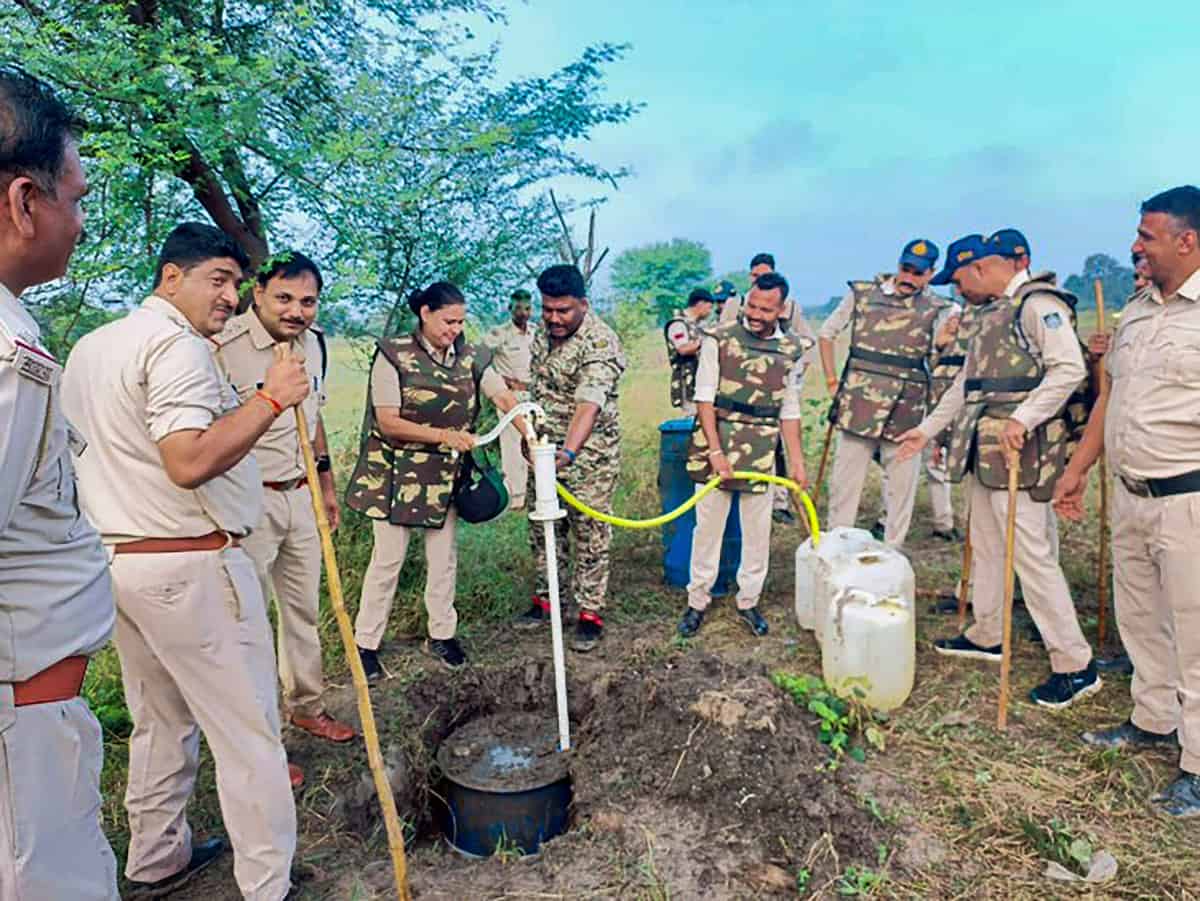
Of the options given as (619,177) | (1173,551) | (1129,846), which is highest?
(619,177)

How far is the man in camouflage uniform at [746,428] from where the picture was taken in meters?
4.71

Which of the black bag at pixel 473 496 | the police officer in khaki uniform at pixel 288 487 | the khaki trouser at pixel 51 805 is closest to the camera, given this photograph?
the khaki trouser at pixel 51 805

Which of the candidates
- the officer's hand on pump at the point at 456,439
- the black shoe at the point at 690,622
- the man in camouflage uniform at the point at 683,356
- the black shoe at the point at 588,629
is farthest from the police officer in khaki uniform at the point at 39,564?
the man in camouflage uniform at the point at 683,356

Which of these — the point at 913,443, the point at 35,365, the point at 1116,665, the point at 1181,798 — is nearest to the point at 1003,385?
the point at 913,443

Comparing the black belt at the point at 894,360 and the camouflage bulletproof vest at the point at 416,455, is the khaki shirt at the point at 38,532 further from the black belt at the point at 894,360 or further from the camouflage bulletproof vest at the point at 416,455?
the black belt at the point at 894,360

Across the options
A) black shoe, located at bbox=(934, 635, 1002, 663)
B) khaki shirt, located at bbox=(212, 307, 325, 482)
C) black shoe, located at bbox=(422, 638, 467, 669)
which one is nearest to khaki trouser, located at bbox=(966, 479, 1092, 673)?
black shoe, located at bbox=(934, 635, 1002, 663)

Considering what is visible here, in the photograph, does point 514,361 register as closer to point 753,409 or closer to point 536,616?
point 536,616

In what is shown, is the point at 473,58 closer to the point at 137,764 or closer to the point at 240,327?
the point at 240,327

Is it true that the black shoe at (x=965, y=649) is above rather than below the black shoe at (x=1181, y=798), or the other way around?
above

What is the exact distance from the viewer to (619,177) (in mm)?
5750

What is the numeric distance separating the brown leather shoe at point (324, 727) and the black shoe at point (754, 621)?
8.21ft

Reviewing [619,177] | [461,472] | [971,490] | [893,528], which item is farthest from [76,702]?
[893,528]

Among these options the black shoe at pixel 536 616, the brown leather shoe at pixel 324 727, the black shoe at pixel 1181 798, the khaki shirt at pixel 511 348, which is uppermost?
the khaki shirt at pixel 511 348

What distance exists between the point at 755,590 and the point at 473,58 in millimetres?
3733
